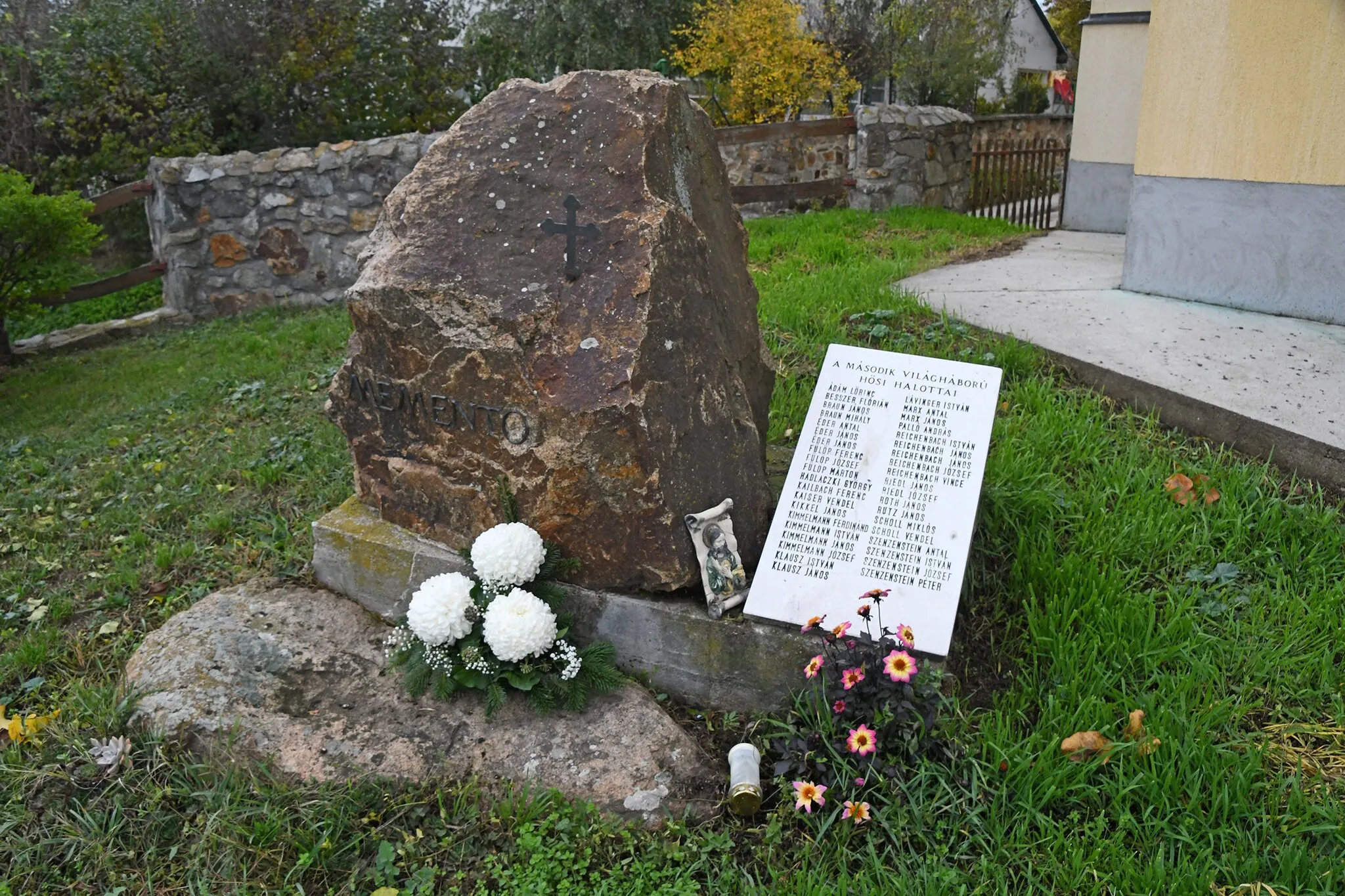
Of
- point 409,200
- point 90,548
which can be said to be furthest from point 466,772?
point 90,548

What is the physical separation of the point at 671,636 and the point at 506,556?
529mm

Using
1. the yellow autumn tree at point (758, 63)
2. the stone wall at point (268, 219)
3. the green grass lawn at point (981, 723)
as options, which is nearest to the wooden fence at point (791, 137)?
the yellow autumn tree at point (758, 63)

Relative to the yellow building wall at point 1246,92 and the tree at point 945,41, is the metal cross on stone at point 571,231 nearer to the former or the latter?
the yellow building wall at point 1246,92

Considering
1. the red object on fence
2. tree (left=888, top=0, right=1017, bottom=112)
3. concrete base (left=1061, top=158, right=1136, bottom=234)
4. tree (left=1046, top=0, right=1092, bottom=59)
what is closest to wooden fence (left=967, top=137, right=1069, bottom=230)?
concrete base (left=1061, top=158, right=1136, bottom=234)

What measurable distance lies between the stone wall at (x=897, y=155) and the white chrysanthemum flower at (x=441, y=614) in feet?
24.2

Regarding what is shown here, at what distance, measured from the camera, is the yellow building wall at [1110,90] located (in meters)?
9.12

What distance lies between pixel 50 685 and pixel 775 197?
7.69 meters

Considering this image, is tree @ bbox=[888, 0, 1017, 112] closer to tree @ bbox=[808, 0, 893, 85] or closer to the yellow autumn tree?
tree @ bbox=[808, 0, 893, 85]

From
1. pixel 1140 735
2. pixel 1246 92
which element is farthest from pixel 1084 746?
pixel 1246 92

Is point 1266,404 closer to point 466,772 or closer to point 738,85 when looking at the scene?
point 466,772

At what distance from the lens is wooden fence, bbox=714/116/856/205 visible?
30.7 ft

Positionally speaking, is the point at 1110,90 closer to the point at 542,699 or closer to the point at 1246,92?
the point at 1246,92

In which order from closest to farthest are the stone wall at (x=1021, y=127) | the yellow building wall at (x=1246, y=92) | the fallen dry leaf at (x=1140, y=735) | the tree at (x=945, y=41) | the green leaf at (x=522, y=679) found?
the fallen dry leaf at (x=1140, y=735) → the green leaf at (x=522, y=679) → the yellow building wall at (x=1246, y=92) → the stone wall at (x=1021, y=127) → the tree at (x=945, y=41)

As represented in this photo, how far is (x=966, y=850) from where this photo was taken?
228 centimetres
